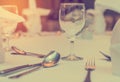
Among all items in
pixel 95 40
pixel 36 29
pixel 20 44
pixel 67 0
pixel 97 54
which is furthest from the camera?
pixel 67 0

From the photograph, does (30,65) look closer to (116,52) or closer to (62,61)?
(62,61)

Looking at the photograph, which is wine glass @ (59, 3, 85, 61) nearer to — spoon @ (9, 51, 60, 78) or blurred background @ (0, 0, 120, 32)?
spoon @ (9, 51, 60, 78)

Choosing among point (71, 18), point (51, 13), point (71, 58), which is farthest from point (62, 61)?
point (51, 13)

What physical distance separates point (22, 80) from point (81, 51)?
1.47ft

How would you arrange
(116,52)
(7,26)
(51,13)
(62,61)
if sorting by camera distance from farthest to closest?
(51,13) → (7,26) → (62,61) → (116,52)

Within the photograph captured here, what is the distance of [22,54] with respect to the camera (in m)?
1.17

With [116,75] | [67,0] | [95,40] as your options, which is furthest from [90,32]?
[67,0]

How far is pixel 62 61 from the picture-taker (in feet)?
3.49

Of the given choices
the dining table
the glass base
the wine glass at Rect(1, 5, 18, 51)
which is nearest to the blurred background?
the dining table

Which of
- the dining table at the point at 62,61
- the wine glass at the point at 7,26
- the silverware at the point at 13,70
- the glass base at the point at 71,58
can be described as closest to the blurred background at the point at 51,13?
the dining table at the point at 62,61

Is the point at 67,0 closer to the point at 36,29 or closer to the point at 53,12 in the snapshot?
the point at 53,12

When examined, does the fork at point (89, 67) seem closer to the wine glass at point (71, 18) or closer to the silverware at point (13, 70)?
the wine glass at point (71, 18)

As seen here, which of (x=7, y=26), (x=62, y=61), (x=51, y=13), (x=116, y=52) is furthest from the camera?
(x=51, y=13)

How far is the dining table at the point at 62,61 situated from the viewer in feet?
2.83
